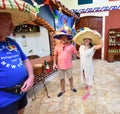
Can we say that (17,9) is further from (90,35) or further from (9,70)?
(90,35)

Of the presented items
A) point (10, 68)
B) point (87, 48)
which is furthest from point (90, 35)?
point (10, 68)

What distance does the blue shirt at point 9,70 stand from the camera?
41.9 inches

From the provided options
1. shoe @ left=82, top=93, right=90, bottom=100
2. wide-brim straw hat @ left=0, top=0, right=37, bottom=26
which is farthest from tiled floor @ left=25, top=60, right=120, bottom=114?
wide-brim straw hat @ left=0, top=0, right=37, bottom=26

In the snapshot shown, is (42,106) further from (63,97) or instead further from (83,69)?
(83,69)

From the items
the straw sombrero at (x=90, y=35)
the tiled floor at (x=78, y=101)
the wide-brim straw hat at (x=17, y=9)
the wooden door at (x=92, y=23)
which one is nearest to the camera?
the wide-brim straw hat at (x=17, y=9)

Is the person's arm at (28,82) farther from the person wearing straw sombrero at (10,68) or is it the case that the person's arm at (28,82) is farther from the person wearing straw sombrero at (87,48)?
the person wearing straw sombrero at (87,48)

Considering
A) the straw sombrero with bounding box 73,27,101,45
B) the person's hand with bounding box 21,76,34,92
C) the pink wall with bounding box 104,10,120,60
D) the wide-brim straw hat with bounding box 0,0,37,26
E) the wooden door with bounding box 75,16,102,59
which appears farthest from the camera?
the wooden door with bounding box 75,16,102,59

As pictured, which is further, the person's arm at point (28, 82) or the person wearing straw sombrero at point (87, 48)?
the person wearing straw sombrero at point (87, 48)

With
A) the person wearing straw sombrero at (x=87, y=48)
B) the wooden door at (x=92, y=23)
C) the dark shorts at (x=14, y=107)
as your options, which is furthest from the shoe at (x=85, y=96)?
the wooden door at (x=92, y=23)

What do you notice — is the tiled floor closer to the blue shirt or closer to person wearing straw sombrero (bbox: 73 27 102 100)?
person wearing straw sombrero (bbox: 73 27 102 100)

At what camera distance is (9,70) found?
1084 mm

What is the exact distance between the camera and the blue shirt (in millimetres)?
1064

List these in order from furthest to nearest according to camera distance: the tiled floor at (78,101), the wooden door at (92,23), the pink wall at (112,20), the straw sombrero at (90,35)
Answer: the wooden door at (92,23), the pink wall at (112,20), the straw sombrero at (90,35), the tiled floor at (78,101)

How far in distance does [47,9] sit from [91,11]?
298cm
